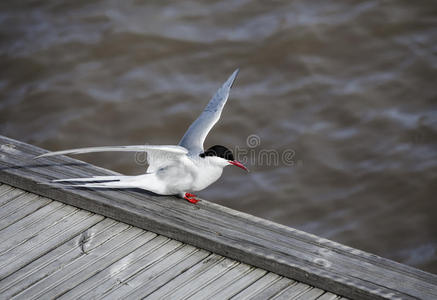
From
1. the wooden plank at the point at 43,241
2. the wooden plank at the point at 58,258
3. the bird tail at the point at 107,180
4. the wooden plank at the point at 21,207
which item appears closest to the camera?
the wooden plank at the point at 58,258

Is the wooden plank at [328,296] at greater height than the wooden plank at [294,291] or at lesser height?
lesser

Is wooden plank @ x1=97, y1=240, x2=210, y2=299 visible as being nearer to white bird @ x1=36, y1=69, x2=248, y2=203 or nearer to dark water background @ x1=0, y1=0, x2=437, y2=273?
white bird @ x1=36, y1=69, x2=248, y2=203

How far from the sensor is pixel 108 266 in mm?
3312

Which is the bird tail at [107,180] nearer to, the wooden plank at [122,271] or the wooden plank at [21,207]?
the wooden plank at [21,207]

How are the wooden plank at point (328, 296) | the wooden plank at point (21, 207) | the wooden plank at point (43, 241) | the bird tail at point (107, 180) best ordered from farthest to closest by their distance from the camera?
1. the bird tail at point (107, 180)
2. the wooden plank at point (21, 207)
3. the wooden plank at point (43, 241)
4. the wooden plank at point (328, 296)

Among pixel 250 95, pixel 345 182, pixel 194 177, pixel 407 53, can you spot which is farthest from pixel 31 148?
pixel 407 53

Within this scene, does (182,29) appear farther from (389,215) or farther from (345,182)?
(389,215)

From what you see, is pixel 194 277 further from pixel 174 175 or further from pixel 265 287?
pixel 174 175

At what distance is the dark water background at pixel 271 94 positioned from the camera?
7152 mm

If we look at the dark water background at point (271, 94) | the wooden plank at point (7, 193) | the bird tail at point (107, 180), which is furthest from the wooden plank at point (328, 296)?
the dark water background at point (271, 94)

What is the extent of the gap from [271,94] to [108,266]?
557 centimetres

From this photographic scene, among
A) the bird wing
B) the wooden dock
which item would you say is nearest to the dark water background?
the bird wing

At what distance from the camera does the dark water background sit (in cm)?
715

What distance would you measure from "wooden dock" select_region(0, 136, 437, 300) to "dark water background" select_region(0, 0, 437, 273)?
11.0 feet
